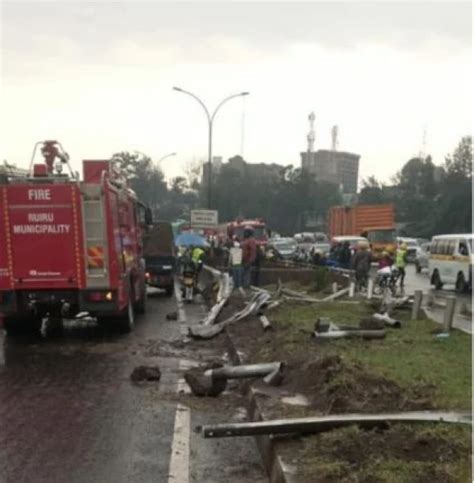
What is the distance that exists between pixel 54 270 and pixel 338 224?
44.8 meters

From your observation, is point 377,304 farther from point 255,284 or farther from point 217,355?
point 255,284

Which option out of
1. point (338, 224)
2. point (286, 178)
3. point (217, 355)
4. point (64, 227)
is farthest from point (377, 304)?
point (286, 178)

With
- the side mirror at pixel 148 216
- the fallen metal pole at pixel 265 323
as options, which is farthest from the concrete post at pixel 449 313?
the side mirror at pixel 148 216

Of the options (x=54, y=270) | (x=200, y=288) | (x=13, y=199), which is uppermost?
(x=13, y=199)

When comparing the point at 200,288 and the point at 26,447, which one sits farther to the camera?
the point at 200,288

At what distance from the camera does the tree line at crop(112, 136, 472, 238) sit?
9762 cm

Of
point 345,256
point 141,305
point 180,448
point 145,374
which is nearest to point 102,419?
point 180,448

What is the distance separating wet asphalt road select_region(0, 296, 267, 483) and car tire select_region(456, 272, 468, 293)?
16168mm

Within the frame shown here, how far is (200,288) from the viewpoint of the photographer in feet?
81.4

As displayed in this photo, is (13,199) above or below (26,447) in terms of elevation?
above

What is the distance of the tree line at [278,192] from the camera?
9762 cm

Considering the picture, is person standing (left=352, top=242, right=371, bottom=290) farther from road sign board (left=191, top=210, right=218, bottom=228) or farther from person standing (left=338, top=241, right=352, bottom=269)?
road sign board (left=191, top=210, right=218, bottom=228)

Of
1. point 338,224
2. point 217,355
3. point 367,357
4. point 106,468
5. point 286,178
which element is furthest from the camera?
point 286,178

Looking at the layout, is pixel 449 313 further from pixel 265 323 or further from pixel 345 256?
pixel 345 256
